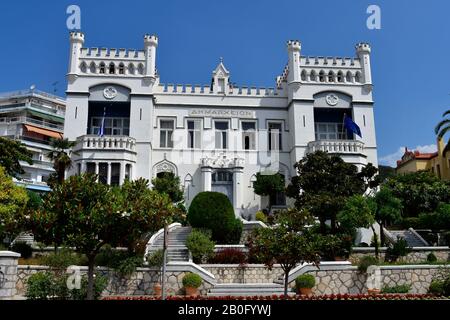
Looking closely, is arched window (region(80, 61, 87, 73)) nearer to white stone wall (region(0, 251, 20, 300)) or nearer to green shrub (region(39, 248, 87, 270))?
green shrub (region(39, 248, 87, 270))

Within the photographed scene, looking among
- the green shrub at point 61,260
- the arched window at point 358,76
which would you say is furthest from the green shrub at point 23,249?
the arched window at point 358,76

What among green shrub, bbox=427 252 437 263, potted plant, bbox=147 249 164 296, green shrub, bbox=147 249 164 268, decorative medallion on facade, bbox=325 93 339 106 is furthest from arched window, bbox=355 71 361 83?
green shrub, bbox=147 249 164 268

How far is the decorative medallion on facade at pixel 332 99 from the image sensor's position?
3897cm

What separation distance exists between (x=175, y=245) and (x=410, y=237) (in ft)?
53.8

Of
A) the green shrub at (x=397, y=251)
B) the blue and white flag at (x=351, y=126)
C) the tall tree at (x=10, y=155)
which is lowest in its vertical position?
the green shrub at (x=397, y=251)

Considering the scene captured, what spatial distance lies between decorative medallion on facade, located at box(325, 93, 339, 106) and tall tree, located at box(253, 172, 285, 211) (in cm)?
887

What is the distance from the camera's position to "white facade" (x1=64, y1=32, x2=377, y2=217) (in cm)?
3638

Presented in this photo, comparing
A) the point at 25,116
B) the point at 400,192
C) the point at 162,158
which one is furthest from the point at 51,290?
the point at 25,116

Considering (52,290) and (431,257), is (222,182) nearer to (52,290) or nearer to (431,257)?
(431,257)

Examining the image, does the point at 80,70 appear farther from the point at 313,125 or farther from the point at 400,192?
the point at 400,192

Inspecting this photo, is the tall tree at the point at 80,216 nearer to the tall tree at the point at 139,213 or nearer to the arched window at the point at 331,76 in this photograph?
the tall tree at the point at 139,213

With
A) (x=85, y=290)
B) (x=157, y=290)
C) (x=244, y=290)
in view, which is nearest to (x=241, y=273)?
(x=244, y=290)

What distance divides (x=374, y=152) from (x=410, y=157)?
2464cm

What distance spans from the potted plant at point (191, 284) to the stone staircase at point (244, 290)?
0.65 m
